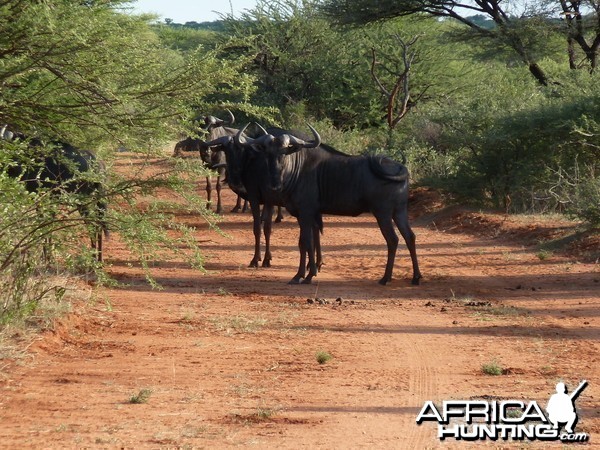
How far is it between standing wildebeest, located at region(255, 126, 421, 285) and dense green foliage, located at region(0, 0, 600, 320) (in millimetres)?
606

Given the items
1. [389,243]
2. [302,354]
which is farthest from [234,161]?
[302,354]

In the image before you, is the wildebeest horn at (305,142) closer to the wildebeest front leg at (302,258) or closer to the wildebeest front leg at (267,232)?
the wildebeest front leg at (302,258)

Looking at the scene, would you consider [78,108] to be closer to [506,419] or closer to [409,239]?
[506,419]

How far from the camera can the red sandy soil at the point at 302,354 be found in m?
6.32

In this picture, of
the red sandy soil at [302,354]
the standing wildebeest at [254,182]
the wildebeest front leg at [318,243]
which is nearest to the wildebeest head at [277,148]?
the standing wildebeest at [254,182]

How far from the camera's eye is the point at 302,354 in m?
8.55

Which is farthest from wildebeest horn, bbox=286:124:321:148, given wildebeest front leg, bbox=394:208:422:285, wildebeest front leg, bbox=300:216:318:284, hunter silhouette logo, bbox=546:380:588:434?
hunter silhouette logo, bbox=546:380:588:434

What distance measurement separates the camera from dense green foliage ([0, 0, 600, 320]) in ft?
27.0

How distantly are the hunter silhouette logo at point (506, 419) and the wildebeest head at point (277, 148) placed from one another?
6.50 meters

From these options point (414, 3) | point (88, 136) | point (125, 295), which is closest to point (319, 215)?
point (125, 295)

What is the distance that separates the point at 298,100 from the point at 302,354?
20533 mm

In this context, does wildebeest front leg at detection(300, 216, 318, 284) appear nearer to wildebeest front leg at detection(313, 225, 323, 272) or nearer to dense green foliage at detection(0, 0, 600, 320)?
wildebeest front leg at detection(313, 225, 323, 272)

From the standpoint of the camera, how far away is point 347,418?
21.4ft

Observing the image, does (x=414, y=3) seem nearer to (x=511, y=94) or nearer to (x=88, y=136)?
(x=511, y=94)
